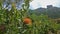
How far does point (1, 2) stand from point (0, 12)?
0.13 metres

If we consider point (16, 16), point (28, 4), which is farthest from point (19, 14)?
point (28, 4)

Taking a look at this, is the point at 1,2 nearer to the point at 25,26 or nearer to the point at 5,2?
the point at 5,2

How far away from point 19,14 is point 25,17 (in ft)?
0.28

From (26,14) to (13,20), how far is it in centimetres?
22

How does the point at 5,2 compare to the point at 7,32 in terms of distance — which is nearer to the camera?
the point at 7,32

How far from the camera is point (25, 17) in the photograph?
2443 millimetres

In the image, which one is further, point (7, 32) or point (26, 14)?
point (26, 14)

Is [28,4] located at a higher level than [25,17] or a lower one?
higher

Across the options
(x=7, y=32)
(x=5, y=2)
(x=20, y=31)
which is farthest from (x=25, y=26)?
(x=5, y=2)

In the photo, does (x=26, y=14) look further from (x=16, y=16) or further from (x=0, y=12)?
(x=0, y=12)

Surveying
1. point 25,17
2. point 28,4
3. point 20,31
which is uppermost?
point 28,4

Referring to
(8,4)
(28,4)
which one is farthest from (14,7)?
(28,4)

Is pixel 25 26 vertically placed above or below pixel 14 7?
below

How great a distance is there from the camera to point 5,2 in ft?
8.09
